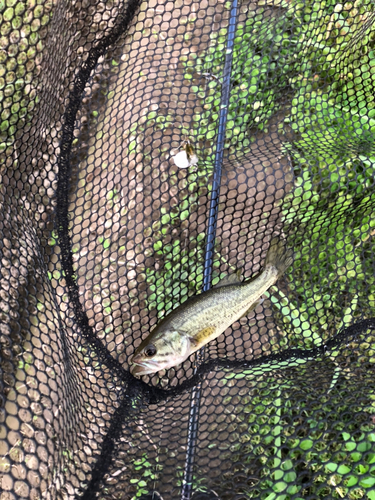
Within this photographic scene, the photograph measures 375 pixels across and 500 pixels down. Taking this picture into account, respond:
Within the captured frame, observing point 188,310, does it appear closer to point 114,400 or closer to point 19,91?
point 114,400

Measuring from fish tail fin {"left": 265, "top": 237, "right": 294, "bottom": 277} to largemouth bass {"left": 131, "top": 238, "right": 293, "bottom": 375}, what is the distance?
0.09 meters

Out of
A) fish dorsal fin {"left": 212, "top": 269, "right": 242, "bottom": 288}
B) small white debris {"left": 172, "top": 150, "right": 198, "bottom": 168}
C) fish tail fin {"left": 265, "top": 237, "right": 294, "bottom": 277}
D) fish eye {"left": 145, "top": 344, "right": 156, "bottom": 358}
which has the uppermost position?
small white debris {"left": 172, "top": 150, "right": 198, "bottom": 168}

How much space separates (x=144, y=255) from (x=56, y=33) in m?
1.64

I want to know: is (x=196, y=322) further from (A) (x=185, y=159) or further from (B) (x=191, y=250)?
(A) (x=185, y=159)

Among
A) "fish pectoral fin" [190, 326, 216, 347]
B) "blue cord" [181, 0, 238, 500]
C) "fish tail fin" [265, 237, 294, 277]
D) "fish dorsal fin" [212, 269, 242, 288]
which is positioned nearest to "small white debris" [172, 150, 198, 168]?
"blue cord" [181, 0, 238, 500]

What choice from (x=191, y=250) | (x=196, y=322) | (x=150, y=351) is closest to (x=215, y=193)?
(x=191, y=250)

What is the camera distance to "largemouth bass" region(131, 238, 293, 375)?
199 cm

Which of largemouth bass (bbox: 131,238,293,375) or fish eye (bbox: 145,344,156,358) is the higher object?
fish eye (bbox: 145,344,156,358)

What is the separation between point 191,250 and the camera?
2.89 m

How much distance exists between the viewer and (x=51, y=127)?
109 inches

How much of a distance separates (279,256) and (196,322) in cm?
77

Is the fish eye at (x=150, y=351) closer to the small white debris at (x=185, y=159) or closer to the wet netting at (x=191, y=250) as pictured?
the wet netting at (x=191, y=250)

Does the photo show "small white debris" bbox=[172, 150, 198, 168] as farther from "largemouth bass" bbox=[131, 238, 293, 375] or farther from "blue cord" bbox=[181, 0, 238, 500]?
"largemouth bass" bbox=[131, 238, 293, 375]

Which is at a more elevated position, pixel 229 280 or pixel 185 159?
pixel 185 159
